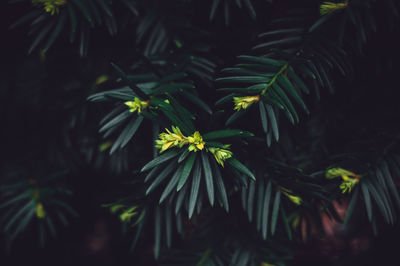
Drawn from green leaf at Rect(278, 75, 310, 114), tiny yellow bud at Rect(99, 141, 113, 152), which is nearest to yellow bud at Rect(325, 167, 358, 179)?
green leaf at Rect(278, 75, 310, 114)

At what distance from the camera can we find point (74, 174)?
1182 mm

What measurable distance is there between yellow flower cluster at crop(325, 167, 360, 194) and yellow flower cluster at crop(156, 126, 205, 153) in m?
0.39

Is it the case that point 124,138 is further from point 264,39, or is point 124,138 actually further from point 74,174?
point 74,174

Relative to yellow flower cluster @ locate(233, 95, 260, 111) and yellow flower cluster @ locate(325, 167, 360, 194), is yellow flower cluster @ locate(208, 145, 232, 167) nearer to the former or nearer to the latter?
yellow flower cluster @ locate(233, 95, 260, 111)

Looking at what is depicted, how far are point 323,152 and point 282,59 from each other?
14.3 inches

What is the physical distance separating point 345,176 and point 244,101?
0.35m

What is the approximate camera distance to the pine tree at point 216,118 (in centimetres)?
64

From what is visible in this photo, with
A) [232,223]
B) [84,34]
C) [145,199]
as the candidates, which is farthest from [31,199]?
[232,223]

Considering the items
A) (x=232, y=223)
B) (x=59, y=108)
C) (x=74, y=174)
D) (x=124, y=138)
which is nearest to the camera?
(x=124, y=138)

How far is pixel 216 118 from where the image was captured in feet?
2.14

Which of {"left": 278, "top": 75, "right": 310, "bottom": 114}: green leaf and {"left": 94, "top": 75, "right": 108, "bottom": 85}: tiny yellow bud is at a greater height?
{"left": 94, "top": 75, "right": 108, "bottom": 85}: tiny yellow bud

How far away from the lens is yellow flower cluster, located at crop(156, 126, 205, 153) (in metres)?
0.57

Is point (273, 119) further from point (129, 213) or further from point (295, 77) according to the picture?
point (129, 213)

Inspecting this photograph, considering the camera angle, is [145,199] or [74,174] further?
[74,174]
